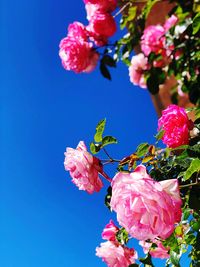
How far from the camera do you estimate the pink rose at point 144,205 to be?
0.75 m

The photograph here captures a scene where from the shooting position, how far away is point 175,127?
102cm

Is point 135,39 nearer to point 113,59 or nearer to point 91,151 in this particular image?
point 113,59

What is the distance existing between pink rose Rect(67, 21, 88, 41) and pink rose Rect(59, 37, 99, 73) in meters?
0.01

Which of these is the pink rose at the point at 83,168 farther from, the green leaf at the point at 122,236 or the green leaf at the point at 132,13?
the green leaf at the point at 132,13

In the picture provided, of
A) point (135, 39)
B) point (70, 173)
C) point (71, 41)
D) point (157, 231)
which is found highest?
point (135, 39)

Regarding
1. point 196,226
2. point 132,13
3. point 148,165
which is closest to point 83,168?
point 148,165

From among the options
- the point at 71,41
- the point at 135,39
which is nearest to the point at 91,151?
the point at 71,41

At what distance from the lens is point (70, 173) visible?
1000 mm

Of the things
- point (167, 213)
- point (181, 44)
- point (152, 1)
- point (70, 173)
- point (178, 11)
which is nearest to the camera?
point (167, 213)

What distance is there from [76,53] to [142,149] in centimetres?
86

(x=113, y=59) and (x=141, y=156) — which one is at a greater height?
(x=113, y=59)

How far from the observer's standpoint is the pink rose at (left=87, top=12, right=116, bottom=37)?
5.68ft

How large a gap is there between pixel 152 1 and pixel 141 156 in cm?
94

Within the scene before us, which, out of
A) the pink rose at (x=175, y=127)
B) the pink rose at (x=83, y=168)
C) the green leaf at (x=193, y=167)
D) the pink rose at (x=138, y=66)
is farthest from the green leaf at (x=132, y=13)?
Result: the green leaf at (x=193, y=167)
